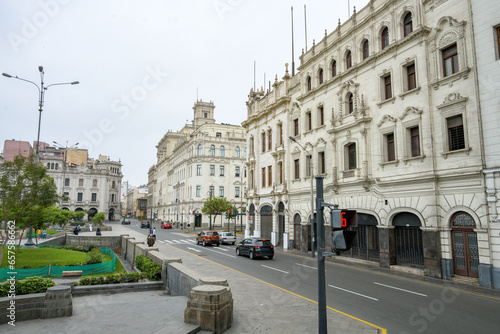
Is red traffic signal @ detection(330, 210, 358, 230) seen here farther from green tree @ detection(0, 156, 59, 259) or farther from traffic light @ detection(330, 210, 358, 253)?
green tree @ detection(0, 156, 59, 259)

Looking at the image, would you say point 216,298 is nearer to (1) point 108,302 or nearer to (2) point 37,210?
(1) point 108,302

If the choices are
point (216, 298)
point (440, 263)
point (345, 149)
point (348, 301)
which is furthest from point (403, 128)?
point (216, 298)

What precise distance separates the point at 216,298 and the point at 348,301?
6325 mm

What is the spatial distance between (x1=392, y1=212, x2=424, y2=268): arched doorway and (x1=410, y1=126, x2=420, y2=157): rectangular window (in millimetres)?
3740

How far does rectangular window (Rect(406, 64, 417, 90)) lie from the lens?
21328 millimetres

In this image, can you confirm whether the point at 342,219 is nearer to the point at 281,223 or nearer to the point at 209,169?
the point at 281,223

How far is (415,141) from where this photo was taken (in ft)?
68.9

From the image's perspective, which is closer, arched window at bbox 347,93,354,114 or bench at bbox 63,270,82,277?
bench at bbox 63,270,82,277

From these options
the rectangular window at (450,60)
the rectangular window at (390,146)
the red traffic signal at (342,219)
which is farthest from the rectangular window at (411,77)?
the red traffic signal at (342,219)

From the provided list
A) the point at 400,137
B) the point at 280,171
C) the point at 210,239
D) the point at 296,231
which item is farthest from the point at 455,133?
the point at 210,239

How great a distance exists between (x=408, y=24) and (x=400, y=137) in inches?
288

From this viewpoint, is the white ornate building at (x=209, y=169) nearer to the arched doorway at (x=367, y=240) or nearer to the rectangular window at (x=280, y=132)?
the rectangular window at (x=280, y=132)

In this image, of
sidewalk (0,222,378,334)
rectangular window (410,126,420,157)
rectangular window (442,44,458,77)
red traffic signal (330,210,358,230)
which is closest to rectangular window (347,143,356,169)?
rectangular window (410,126,420,157)

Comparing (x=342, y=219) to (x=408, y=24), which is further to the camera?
(x=408, y=24)
